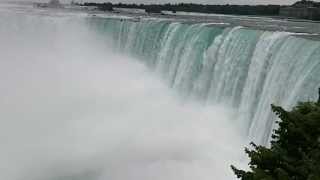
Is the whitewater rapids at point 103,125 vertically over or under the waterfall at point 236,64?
under

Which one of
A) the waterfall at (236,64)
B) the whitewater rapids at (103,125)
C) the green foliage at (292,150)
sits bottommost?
the whitewater rapids at (103,125)

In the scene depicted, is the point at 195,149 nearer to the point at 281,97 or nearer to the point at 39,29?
the point at 281,97

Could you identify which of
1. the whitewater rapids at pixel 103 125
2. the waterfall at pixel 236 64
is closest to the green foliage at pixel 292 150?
the waterfall at pixel 236 64

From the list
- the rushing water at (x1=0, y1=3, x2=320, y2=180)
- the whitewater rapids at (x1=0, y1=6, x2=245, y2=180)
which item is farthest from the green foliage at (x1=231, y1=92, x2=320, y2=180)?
the whitewater rapids at (x1=0, y1=6, x2=245, y2=180)

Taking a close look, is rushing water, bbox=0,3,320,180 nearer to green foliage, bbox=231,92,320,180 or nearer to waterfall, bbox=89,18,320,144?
waterfall, bbox=89,18,320,144

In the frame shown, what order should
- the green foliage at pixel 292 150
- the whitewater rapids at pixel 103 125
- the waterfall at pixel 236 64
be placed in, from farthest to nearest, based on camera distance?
the whitewater rapids at pixel 103 125
the waterfall at pixel 236 64
the green foliage at pixel 292 150

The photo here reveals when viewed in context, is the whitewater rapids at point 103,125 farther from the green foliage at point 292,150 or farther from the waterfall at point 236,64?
the green foliage at point 292,150
